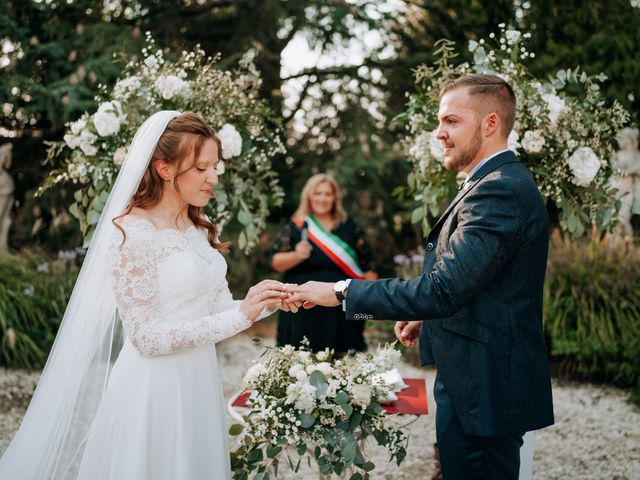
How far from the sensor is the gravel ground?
430cm

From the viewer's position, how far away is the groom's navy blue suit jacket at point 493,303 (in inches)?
84.7

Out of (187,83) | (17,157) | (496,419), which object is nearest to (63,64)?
(17,157)

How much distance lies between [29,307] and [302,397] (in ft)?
17.3

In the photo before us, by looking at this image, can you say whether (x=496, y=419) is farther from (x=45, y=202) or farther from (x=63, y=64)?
(x=45, y=202)

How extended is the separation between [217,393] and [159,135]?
1.08 metres

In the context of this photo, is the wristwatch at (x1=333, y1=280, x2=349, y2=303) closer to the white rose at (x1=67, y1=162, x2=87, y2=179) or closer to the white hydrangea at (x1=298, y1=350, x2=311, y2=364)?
the white hydrangea at (x1=298, y1=350, x2=311, y2=364)

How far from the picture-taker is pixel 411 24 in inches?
427

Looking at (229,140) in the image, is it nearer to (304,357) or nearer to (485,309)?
(304,357)

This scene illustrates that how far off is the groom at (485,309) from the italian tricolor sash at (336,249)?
2825 mm

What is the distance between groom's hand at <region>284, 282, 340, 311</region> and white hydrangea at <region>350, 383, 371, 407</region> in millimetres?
364

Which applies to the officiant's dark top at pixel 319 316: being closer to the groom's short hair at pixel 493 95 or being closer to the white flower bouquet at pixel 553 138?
the white flower bouquet at pixel 553 138

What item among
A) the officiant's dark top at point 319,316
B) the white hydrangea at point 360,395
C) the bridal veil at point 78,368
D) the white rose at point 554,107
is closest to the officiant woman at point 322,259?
the officiant's dark top at point 319,316

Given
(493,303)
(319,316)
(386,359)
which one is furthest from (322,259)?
(493,303)

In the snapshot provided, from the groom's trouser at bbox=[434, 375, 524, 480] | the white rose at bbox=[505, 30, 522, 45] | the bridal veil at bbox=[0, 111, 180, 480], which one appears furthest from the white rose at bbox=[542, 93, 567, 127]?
the bridal veil at bbox=[0, 111, 180, 480]
